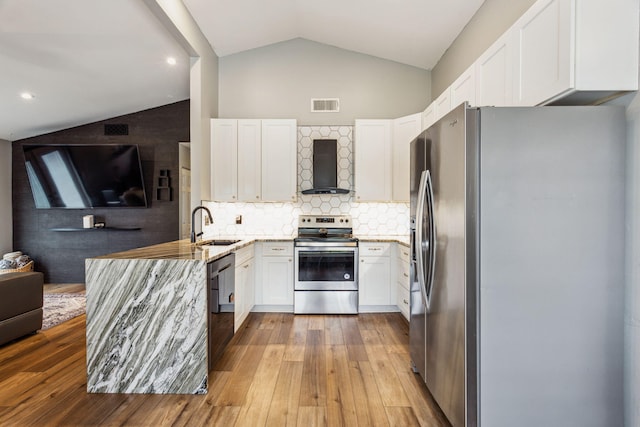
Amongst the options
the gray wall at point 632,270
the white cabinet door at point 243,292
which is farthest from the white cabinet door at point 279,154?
the gray wall at point 632,270

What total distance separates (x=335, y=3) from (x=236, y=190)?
2447 millimetres

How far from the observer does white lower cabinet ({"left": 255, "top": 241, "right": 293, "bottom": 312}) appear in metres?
3.90

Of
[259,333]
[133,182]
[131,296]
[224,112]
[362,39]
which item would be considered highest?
[362,39]

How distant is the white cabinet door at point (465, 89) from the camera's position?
251 cm

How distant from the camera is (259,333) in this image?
3.28 m

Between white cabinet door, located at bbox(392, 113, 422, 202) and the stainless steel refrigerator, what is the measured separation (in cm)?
244

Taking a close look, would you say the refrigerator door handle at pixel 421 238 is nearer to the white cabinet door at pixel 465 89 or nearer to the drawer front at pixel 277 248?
the white cabinet door at pixel 465 89

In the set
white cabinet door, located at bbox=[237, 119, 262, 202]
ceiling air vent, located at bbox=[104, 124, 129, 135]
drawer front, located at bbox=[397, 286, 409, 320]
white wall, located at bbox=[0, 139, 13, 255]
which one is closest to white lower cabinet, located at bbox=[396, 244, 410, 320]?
drawer front, located at bbox=[397, 286, 409, 320]

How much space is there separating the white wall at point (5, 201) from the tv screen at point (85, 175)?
0.47 metres

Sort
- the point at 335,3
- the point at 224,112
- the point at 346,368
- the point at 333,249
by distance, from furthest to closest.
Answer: the point at 224,112, the point at 333,249, the point at 335,3, the point at 346,368

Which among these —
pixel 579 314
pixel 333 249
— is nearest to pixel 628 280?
pixel 579 314

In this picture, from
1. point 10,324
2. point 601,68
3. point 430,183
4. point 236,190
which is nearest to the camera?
point 601,68

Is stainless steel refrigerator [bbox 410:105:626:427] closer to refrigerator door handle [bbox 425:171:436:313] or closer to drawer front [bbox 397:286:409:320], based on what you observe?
refrigerator door handle [bbox 425:171:436:313]

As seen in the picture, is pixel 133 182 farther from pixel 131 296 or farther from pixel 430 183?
pixel 430 183
